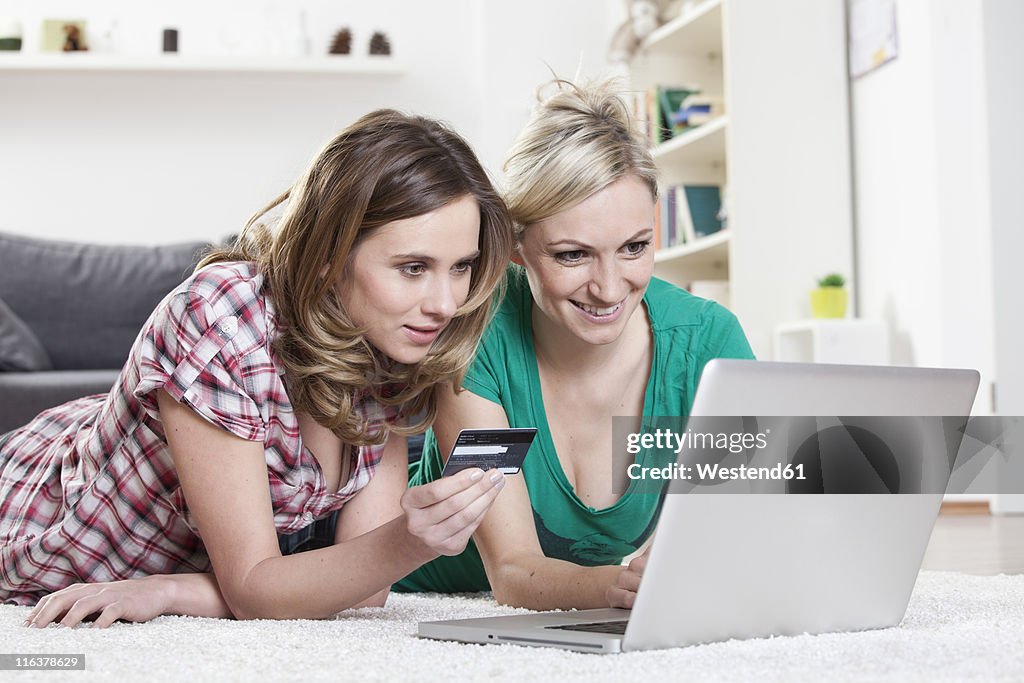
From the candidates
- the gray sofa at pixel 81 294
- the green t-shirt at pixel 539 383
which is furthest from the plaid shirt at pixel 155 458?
the gray sofa at pixel 81 294

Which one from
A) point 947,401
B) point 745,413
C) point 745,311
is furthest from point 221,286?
point 745,311

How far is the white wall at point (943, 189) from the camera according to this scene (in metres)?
3.18

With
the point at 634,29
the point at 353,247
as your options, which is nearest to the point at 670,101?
the point at 634,29

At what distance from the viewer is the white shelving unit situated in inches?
142

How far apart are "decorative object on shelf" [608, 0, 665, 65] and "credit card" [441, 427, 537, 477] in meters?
3.37

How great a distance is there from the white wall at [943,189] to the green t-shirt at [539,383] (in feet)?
5.92

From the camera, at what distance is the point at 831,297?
347 cm

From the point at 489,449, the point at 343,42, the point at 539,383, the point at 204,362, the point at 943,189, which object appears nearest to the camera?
the point at 489,449

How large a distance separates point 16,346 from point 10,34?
163 centimetres

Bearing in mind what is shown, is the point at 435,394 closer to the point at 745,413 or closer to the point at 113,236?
the point at 745,413

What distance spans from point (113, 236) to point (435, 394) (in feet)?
10.8

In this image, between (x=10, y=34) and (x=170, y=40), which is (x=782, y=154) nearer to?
(x=170, y=40)

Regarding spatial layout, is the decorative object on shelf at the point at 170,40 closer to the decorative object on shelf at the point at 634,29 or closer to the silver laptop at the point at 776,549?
the decorative object on shelf at the point at 634,29

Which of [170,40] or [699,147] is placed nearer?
→ [699,147]
